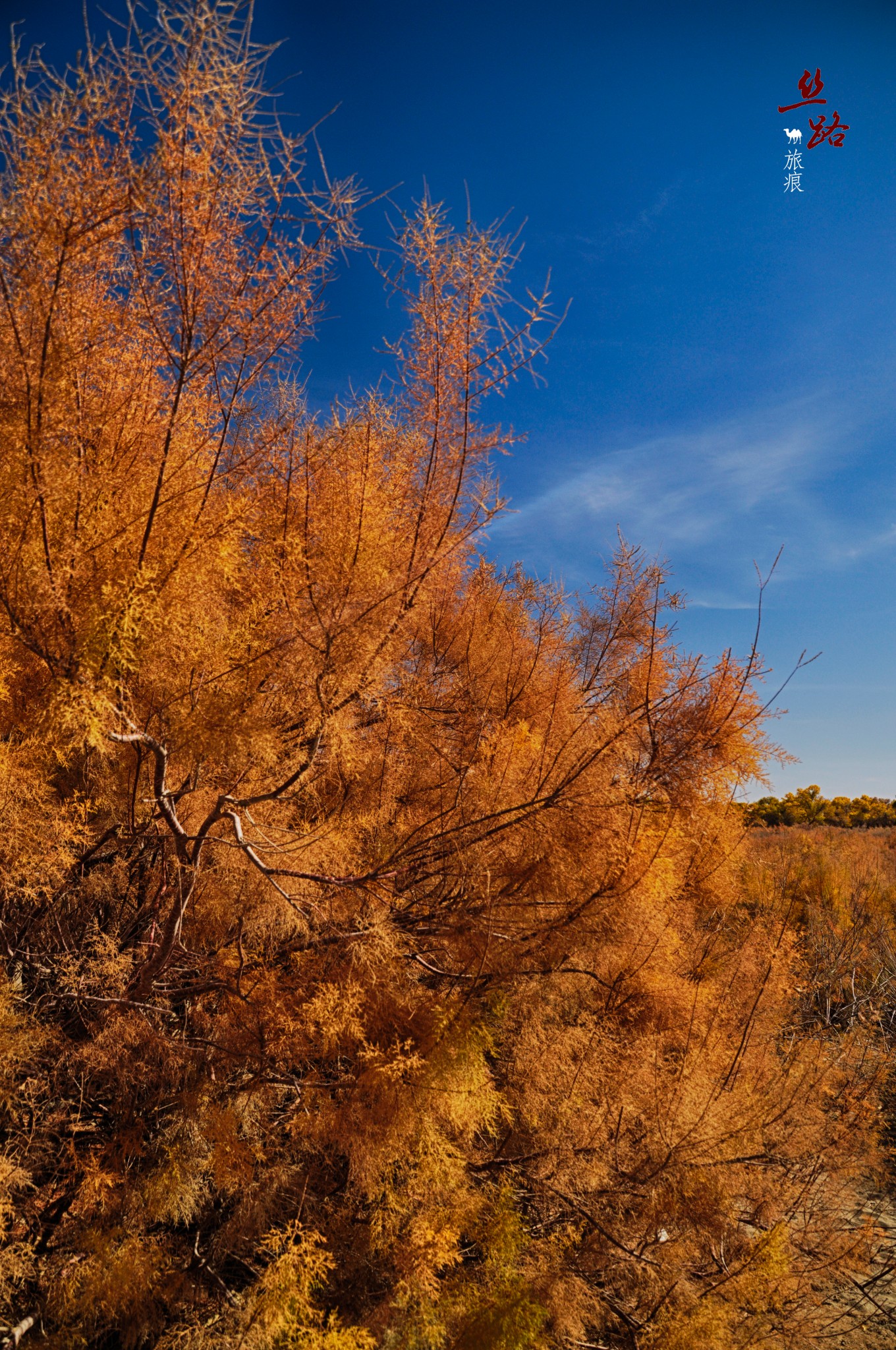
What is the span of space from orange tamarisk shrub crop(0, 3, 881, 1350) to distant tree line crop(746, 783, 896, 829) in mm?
18215

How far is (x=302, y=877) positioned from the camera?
8.43 feet

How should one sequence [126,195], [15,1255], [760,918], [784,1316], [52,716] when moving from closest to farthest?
[126,195] < [52,716] < [15,1255] < [784,1316] < [760,918]

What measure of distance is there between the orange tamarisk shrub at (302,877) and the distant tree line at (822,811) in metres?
18.2

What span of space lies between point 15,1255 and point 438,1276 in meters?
2.26

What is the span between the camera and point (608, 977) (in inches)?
165

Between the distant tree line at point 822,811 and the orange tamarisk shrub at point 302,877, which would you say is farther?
the distant tree line at point 822,811

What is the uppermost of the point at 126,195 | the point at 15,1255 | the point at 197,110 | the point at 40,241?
the point at 197,110

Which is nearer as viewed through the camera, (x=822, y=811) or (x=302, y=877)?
(x=302, y=877)

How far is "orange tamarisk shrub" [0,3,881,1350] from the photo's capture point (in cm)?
185

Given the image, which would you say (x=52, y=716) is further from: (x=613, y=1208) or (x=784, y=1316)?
(x=784, y=1316)

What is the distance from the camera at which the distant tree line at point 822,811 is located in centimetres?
2127

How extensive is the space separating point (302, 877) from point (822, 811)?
24564 millimetres

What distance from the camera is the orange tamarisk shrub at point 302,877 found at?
6.07 feet

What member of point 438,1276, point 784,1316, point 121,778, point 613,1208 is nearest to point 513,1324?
point 438,1276
